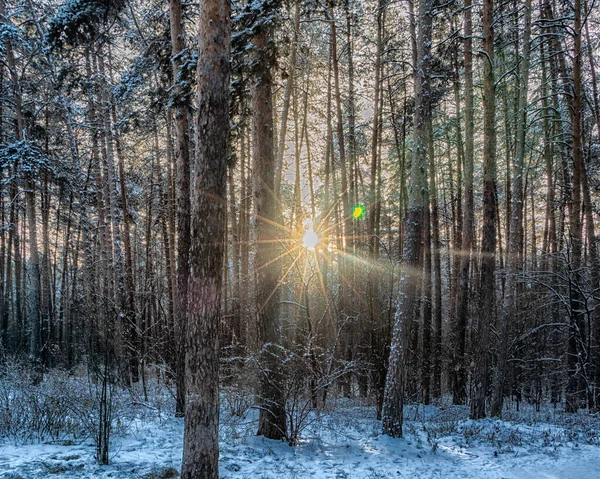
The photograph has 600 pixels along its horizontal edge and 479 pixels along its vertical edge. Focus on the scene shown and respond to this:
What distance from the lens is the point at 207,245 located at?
14.0ft

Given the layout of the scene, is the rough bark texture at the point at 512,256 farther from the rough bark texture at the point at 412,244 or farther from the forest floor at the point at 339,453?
the rough bark texture at the point at 412,244

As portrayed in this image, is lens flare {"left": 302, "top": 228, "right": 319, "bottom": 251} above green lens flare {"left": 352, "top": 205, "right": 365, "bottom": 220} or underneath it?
underneath

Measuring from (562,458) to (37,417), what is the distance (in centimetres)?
861

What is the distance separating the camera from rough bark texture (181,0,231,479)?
13.7ft

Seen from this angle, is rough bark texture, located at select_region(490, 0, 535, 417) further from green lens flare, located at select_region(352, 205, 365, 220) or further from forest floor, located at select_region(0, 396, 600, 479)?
green lens flare, located at select_region(352, 205, 365, 220)

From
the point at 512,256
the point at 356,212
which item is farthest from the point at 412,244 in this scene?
the point at 356,212

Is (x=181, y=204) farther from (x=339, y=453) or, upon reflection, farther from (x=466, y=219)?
(x=466, y=219)

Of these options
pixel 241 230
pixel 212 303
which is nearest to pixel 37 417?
pixel 212 303

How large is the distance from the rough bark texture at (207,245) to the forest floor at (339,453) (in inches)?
52.5

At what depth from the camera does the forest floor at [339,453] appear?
5.07 m

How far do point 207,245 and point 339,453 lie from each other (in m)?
4.50

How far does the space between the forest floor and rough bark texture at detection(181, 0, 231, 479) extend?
133cm

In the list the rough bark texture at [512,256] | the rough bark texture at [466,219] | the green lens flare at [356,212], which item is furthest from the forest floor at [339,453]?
the green lens flare at [356,212]

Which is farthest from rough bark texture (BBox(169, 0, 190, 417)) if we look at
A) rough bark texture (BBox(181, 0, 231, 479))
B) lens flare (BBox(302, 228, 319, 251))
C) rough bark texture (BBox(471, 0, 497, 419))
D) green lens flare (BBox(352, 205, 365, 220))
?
green lens flare (BBox(352, 205, 365, 220))
